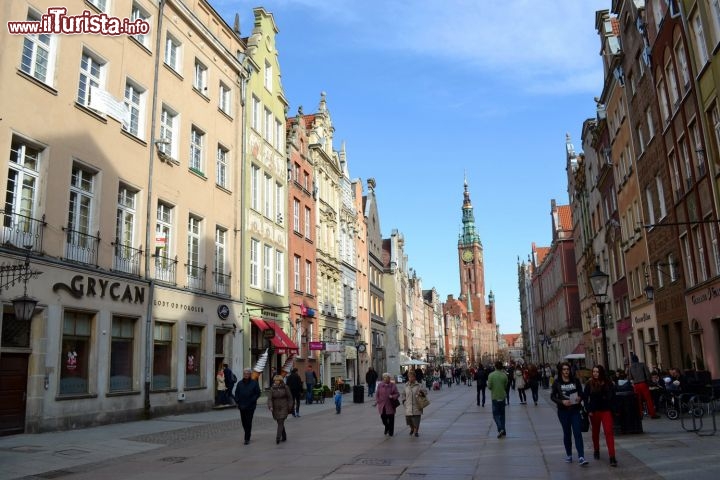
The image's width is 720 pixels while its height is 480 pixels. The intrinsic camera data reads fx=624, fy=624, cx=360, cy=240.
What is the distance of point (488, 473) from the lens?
9.55m

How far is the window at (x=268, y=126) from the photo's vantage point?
32122 millimetres

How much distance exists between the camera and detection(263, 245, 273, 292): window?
30.6 meters

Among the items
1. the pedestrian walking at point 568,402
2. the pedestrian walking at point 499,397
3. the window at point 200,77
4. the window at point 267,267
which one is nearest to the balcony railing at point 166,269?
the window at point 200,77

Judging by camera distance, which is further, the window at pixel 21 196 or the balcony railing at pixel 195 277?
the balcony railing at pixel 195 277

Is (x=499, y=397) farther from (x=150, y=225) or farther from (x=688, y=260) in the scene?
(x=150, y=225)

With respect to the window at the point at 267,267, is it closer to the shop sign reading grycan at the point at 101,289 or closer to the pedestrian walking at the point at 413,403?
the shop sign reading grycan at the point at 101,289

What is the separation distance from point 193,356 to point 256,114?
42.3 ft

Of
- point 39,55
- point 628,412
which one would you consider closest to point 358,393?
point 628,412

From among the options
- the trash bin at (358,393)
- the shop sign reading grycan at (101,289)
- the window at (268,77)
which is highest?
the window at (268,77)

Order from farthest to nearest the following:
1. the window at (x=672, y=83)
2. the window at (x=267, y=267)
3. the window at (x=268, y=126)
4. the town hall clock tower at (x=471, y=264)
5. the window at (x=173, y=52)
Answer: the town hall clock tower at (x=471, y=264) < the window at (x=268, y=126) < the window at (x=267, y=267) < the window at (x=173, y=52) < the window at (x=672, y=83)

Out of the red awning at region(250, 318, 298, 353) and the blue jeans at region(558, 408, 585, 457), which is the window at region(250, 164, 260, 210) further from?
the blue jeans at region(558, 408, 585, 457)

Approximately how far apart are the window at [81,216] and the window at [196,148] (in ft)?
20.8

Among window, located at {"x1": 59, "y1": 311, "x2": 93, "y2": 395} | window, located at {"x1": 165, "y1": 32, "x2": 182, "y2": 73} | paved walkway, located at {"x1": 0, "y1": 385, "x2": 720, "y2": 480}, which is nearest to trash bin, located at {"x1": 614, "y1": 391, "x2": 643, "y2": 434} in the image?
paved walkway, located at {"x1": 0, "y1": 385, "x2": 720, "y2": 480}

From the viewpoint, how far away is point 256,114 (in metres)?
30.8
